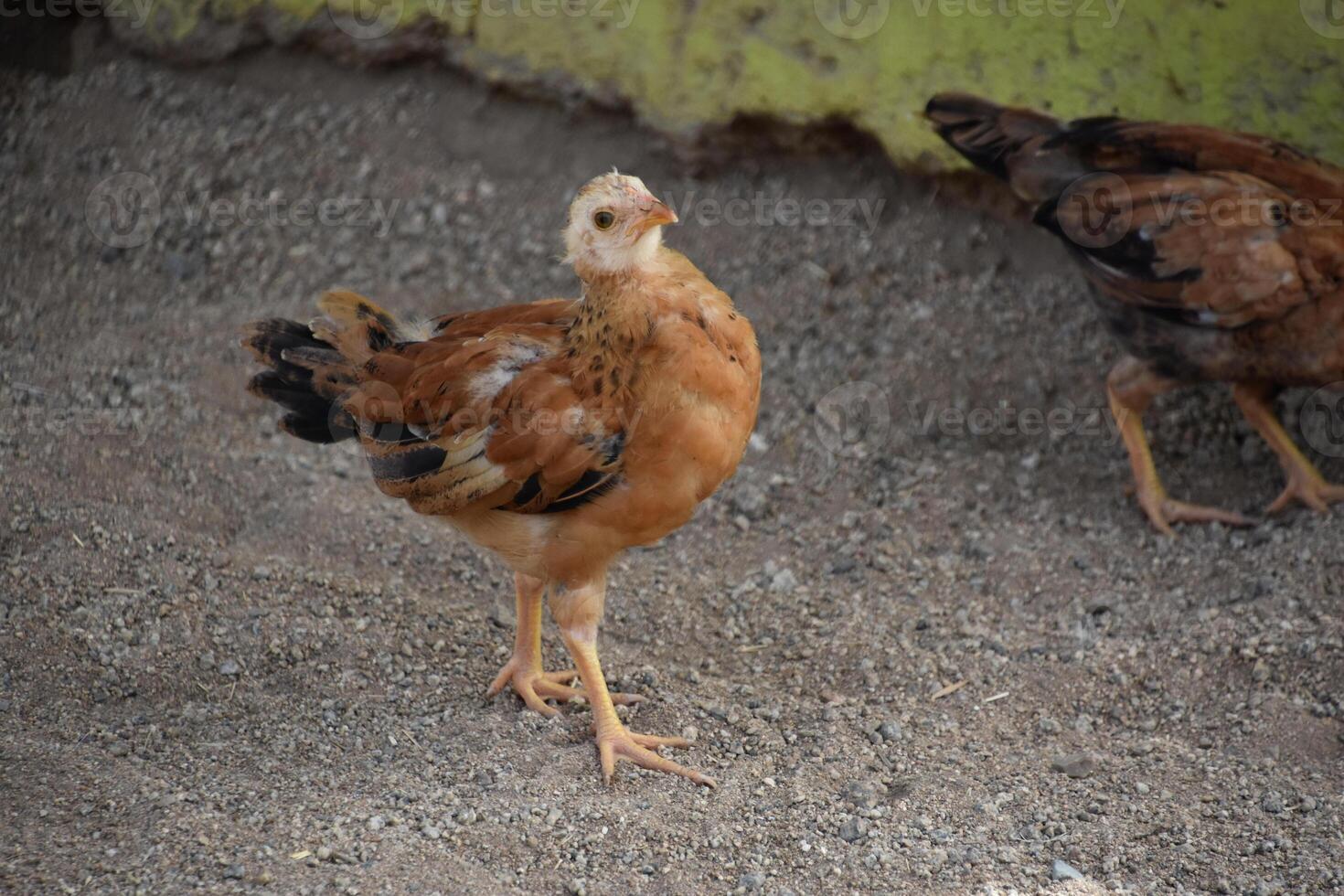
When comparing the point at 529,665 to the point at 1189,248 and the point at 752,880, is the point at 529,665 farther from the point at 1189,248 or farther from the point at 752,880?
the point at 1189,248

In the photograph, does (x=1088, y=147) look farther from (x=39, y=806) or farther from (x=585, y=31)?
(x=39, y=806)

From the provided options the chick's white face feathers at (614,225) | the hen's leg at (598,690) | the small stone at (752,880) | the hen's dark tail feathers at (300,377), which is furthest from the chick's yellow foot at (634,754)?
the chick's white face feathers at (614,225)

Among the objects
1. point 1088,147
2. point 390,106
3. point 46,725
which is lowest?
point 46,725

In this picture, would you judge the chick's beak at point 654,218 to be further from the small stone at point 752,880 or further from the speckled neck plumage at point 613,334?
the small stone at point 752,880

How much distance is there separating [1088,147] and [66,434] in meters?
4.45

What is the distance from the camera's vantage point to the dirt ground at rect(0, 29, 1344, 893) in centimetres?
385

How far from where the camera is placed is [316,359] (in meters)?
4.47

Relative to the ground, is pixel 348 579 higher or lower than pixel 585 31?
lower

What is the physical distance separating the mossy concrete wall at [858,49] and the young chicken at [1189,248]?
53cm

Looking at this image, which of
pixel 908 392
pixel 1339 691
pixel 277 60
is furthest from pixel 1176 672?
pixel 277 60

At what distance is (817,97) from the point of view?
266 inches

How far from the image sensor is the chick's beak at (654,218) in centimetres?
388

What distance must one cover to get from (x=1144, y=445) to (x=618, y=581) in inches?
92.9

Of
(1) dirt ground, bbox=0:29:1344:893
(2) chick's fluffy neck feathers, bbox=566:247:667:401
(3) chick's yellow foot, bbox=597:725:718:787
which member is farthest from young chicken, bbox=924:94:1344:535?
(3) chick's yellow foot, bbox=597:725:718:787
